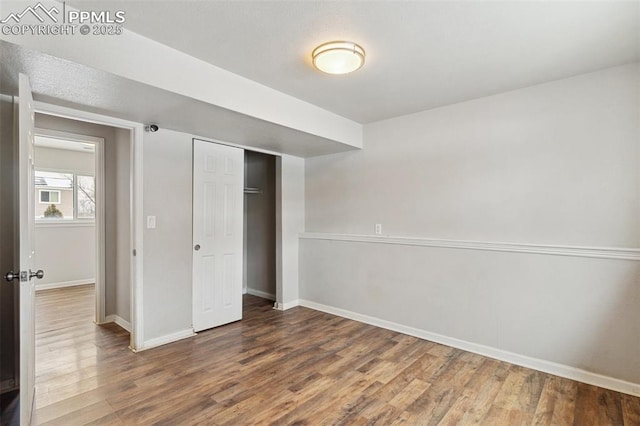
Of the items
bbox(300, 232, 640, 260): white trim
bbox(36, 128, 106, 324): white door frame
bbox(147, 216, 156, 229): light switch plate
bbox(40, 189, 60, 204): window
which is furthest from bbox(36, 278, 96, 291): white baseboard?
bbox(300, 232, 640, 260): white trim

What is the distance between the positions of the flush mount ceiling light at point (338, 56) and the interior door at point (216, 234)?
195 cm

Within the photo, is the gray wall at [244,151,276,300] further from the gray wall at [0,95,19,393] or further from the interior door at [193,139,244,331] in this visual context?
the gray wall at [0,95,19,393]

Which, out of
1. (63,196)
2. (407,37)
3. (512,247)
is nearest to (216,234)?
(407,37)

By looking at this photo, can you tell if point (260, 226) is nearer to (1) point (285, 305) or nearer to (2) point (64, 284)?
(1) point (285, 305)

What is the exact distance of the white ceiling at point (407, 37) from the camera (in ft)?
5.77

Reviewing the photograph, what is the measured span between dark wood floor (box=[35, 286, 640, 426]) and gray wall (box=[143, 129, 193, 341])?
0.31 metres

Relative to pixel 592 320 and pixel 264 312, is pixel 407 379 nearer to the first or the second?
pixel 592 320

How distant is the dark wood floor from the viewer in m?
2.06

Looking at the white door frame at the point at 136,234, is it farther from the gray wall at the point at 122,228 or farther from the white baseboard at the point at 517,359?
the white baseboard at the point at 517,359

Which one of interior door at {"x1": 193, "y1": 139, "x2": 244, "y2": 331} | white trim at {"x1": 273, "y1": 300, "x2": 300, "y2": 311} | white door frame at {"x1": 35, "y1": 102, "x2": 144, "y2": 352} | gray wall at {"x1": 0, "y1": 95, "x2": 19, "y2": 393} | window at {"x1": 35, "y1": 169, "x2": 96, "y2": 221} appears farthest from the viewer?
window at {"x1": 35, "y1": 169, "x2": 96, "y2": 221}

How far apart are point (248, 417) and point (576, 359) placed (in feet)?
8.65

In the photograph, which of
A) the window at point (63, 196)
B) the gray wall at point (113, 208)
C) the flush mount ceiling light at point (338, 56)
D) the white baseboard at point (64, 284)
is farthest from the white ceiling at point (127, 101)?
the white baseboard at point (64, 284)

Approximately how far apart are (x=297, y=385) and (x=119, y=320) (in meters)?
2.70

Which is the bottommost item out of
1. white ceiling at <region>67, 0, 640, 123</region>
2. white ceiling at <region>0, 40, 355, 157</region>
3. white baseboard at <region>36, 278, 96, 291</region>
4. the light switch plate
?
white baseboard at <region>36, 278, 96, 291</region>
